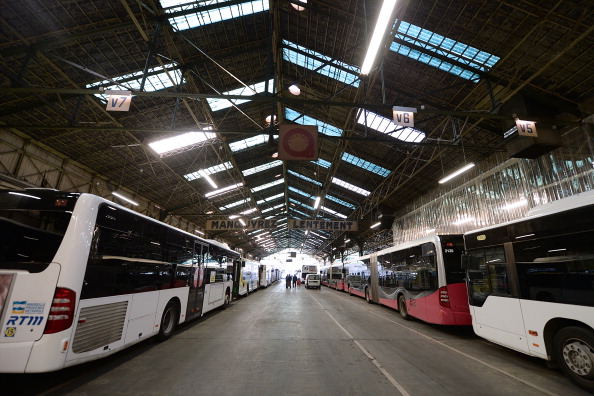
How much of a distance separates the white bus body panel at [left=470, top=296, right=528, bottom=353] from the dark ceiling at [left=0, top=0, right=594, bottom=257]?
4774 mm

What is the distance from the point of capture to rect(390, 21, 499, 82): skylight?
777cm

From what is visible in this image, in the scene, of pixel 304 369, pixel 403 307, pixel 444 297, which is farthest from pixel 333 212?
pixel 304 369

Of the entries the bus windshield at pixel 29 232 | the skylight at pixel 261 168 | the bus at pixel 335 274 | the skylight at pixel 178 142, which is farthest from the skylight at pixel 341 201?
the bus windshield at pixel 29 232

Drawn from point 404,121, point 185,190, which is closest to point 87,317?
point 404,121

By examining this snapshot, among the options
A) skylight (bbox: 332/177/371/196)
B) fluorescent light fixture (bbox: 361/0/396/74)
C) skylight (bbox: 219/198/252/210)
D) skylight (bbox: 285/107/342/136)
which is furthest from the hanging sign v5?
skylight (bbox: 219/198/252/210)

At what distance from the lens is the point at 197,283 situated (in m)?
8.13

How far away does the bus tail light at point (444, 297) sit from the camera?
722 centimetres

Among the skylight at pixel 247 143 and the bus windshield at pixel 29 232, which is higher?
the skylight at pixel 247 143

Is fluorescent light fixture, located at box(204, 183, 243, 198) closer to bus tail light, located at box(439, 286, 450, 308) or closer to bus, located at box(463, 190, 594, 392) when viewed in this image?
bus tail light, located at box(439, 286, 450, 308)

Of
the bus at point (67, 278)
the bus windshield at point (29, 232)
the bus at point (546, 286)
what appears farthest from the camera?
the bus at point (546, 286)

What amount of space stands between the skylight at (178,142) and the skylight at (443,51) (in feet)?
32.0

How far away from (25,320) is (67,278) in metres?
0.61

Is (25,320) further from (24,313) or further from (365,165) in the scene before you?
(365,165)

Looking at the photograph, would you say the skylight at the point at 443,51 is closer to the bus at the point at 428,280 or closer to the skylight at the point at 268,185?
the bus at the point at 428,280
